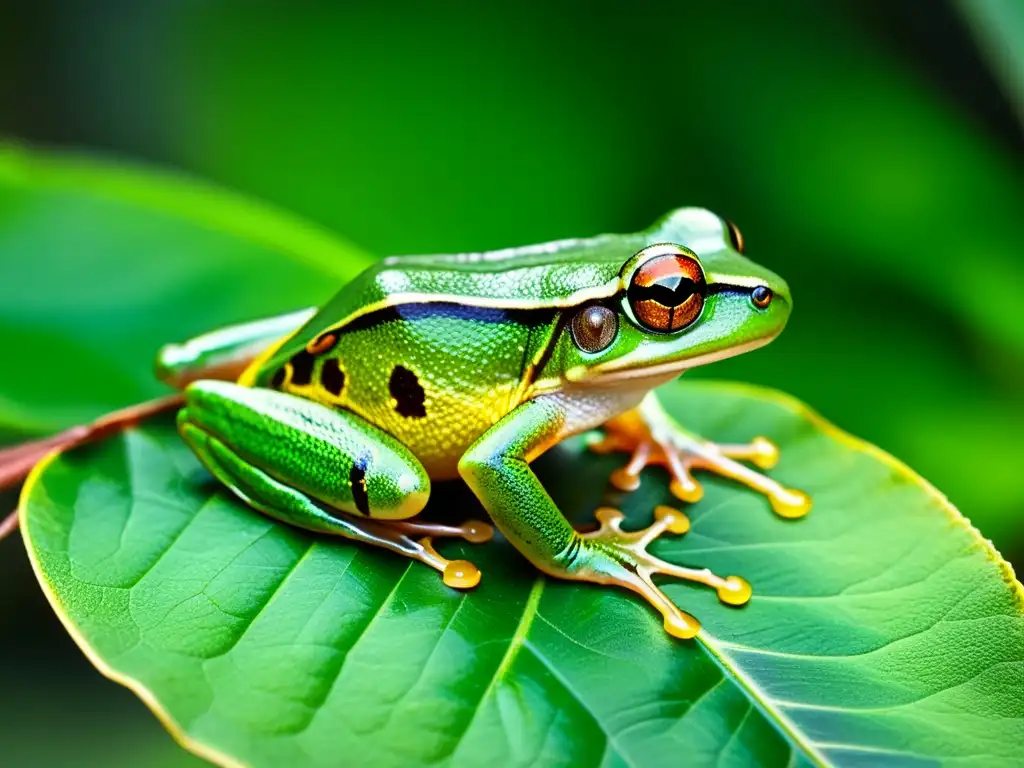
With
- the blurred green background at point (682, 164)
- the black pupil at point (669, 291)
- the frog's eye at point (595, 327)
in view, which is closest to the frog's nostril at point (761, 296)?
the black pupil at point (669, 291)

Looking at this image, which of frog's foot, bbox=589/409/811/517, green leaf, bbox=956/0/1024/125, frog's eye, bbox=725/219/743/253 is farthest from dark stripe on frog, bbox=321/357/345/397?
green leaf, bbox=956/0/1024/125

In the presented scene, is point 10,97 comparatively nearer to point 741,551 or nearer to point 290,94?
point 290,94

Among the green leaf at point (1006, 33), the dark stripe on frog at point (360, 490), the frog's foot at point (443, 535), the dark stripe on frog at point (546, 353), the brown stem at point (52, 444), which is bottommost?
the brown stem at point (52, 444)

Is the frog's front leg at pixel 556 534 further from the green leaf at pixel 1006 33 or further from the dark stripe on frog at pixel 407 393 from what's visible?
the green leaf at pixel 1006 33

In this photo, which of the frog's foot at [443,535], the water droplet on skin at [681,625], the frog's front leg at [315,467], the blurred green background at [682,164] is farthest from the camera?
the blurred green background at [682,164]

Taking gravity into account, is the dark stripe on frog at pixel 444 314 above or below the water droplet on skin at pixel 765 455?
above

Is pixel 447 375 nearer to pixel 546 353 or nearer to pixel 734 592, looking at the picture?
pixel 546 353

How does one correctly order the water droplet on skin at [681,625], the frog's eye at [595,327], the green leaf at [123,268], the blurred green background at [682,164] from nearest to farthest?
the water droplet on skin at [681,625] < the frog's eye at [595,327] < the green leaf at [123,268] < the blurred green background at [682,164]

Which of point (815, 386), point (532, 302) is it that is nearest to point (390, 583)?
point (532, 302)

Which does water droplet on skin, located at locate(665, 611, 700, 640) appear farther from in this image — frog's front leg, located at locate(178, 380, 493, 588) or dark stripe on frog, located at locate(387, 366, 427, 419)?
dark stripe on frog, located at locate(387, 366, 427, 419)
